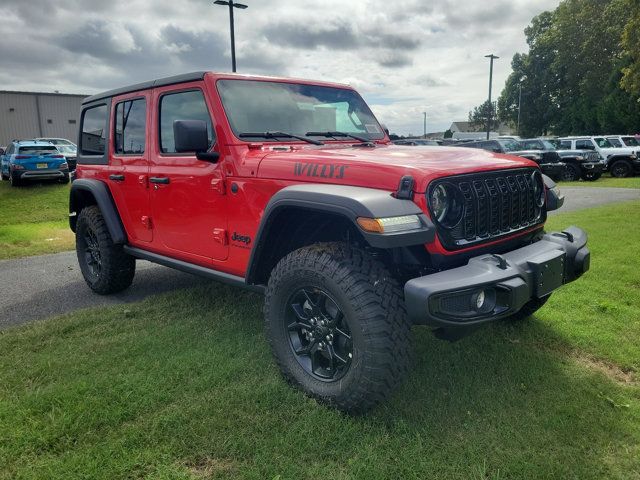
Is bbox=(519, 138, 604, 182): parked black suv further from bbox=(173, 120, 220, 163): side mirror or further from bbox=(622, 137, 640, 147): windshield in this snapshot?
bbox=(173, 120, 220, 163): side mirror

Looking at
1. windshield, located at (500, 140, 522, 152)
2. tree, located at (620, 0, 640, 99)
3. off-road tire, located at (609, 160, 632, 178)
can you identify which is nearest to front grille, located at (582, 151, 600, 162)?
off-road tire, located at (609, 160, 632, 178)

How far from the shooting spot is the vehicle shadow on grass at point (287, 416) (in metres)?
2.33

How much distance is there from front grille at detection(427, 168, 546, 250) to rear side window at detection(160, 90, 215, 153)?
176 centimetres

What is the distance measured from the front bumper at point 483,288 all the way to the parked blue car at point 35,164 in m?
14.9

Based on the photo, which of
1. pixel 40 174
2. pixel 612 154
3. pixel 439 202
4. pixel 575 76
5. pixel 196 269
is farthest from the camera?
pixel 575 76

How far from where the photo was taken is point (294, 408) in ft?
9.07

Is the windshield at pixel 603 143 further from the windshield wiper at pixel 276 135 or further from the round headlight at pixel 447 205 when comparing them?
the round headlight at pixel 447 205

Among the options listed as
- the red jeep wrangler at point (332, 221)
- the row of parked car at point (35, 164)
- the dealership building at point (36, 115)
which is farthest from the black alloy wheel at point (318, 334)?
the dealership building at point (36, 115)

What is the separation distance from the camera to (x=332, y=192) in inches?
102

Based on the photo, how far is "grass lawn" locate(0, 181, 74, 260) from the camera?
768 cm

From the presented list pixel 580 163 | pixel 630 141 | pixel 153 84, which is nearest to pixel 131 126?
pixel 153 84

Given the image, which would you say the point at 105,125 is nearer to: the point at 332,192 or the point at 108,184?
the point at 108,184

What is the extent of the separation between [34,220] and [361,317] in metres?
9.89

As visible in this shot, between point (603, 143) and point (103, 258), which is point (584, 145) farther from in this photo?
point (103, 258)
